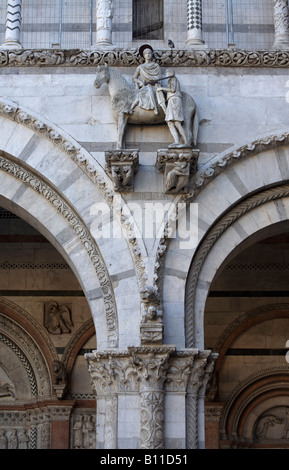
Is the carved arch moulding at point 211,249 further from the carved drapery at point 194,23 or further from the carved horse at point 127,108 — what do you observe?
the carved drapery at point 194,23

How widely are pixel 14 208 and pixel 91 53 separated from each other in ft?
7.14

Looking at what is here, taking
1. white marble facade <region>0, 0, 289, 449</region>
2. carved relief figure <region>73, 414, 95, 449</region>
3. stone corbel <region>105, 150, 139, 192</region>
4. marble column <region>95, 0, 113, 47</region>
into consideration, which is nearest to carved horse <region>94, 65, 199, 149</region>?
white marble facade <region>0, 0, 289, 449</region>

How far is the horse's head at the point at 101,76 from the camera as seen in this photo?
1177 centimetres

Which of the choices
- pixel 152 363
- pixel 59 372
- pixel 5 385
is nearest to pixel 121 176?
pixel 152 363

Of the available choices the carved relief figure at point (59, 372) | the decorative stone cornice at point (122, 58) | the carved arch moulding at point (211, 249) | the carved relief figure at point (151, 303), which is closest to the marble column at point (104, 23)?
the decorative stone cornice at point (122, 58)

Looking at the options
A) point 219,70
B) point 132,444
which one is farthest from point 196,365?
point 219,70

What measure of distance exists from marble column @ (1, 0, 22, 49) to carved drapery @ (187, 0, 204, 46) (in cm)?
221

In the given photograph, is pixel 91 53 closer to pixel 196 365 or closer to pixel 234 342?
pixel 196 365

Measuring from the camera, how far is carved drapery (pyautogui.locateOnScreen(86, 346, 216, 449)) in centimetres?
1059

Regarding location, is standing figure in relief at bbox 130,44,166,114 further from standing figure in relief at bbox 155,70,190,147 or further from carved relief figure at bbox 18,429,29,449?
carved relief figure at bbox 18,429,29,449

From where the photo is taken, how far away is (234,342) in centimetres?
1444

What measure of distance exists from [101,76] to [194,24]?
1.53 meters

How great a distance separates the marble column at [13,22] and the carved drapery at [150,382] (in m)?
4.24

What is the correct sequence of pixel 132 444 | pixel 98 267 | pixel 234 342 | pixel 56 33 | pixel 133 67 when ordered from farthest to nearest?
pixel 234 342, pixel 56 33, pixel 133 67, pixel 98 267, pixel 132 444
